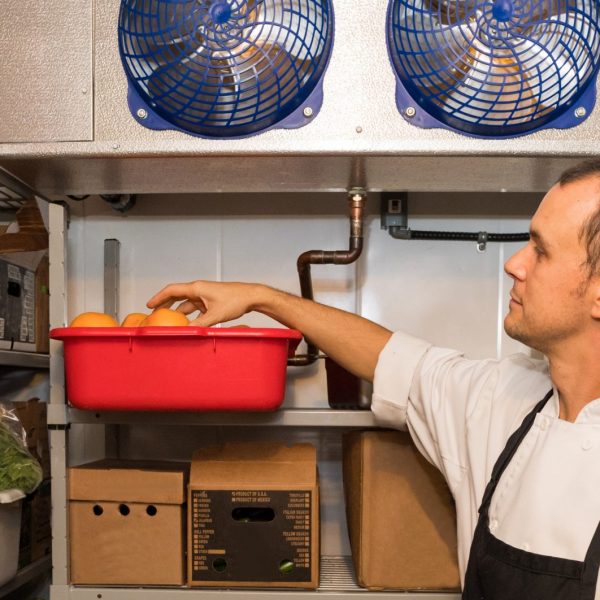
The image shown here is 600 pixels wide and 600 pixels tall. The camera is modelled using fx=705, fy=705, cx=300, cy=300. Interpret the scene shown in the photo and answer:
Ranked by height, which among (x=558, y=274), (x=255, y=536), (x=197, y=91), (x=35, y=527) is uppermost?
(x=197, y=91)

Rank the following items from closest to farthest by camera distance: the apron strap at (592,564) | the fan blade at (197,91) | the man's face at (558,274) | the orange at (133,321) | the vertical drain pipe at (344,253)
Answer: the apron strap at (592,564)
the man's face at (558,274)
the fan blade at (197,91)
the orange at (133,321)
the vertical drain pipe at (344,253)

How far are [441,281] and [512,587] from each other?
102 cm

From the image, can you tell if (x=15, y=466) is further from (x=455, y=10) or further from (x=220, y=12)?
(x=455, y=10)

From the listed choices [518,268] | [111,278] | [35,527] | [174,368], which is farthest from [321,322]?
[35,527]

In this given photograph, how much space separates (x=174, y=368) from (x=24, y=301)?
773mm

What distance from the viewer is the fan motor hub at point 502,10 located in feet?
4.34

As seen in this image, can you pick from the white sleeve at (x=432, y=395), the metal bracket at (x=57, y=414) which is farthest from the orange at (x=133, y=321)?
the white sleeve at (x=432, y=395)

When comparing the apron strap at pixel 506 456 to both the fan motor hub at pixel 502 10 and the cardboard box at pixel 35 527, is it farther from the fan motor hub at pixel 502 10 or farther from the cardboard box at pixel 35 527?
the cardboard box at pixel 35 527

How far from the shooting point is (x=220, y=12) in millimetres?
1342

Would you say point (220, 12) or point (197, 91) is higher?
point (220, 12)

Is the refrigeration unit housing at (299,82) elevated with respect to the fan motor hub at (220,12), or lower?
lower

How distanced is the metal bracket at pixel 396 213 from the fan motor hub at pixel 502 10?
0.73 m

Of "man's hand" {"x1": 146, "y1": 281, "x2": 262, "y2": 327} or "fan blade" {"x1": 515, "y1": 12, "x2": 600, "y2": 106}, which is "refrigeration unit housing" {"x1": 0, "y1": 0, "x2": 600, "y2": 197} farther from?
"man's hand" {"x1": 146, "y1": 281, "x2": 262, "y2": 327}

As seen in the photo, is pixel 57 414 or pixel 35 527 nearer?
pixel 57 414
